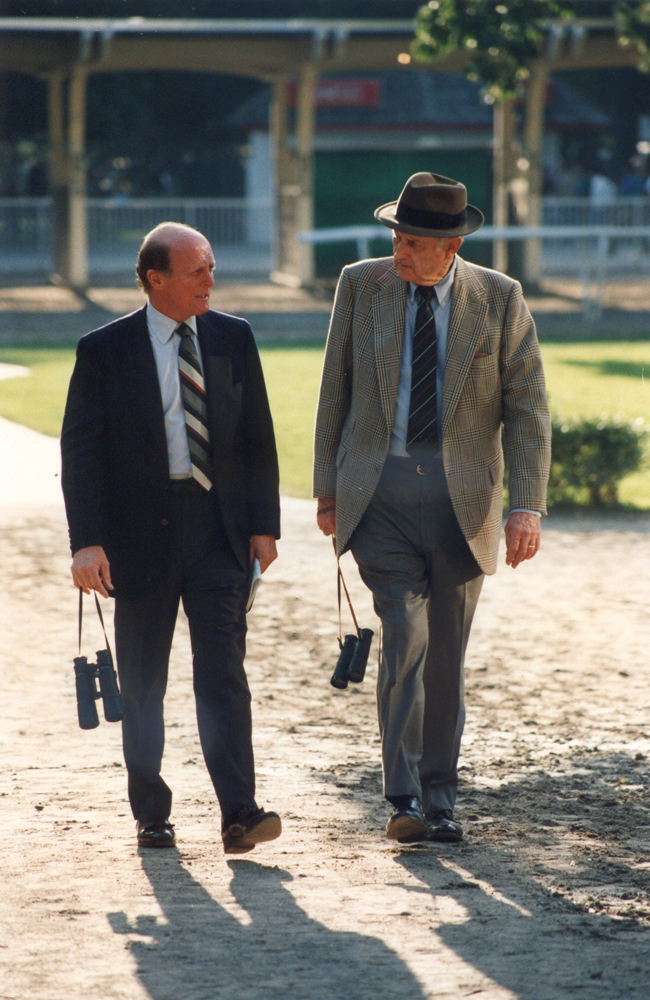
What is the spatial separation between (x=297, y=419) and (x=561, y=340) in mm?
8101

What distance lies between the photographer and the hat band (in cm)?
443

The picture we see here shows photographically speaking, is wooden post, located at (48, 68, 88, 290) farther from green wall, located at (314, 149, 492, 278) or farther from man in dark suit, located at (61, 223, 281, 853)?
man in dark suit, located at (61, 223, 281, 853)

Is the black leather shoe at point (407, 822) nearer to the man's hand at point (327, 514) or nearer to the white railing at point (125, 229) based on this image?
the man's hand at point (327, 514)

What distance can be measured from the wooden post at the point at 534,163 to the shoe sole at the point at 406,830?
890 inches

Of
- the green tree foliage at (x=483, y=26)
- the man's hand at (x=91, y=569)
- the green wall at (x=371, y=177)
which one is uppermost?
the green tree foliage at (x=483, y=26)

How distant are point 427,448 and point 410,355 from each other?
28 cm

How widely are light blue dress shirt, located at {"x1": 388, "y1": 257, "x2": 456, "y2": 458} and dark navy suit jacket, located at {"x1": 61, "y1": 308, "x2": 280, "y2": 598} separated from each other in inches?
16.3

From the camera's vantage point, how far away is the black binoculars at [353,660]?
470 cm

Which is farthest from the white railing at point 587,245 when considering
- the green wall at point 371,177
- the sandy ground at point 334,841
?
the sandy ground at point 334,841

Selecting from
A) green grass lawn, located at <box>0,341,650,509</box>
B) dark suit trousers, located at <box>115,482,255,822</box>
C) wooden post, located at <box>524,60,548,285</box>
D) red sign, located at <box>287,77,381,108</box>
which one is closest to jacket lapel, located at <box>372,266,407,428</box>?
dark suit trousers, located at <box>115,482,255,822</box>

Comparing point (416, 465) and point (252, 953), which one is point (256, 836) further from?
point (416, 465)

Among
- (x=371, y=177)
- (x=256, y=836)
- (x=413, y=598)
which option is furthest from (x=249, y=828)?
(x=371, y=177)

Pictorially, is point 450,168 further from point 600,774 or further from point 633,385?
point 600,774

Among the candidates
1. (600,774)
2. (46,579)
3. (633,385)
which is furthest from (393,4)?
(600,774)
